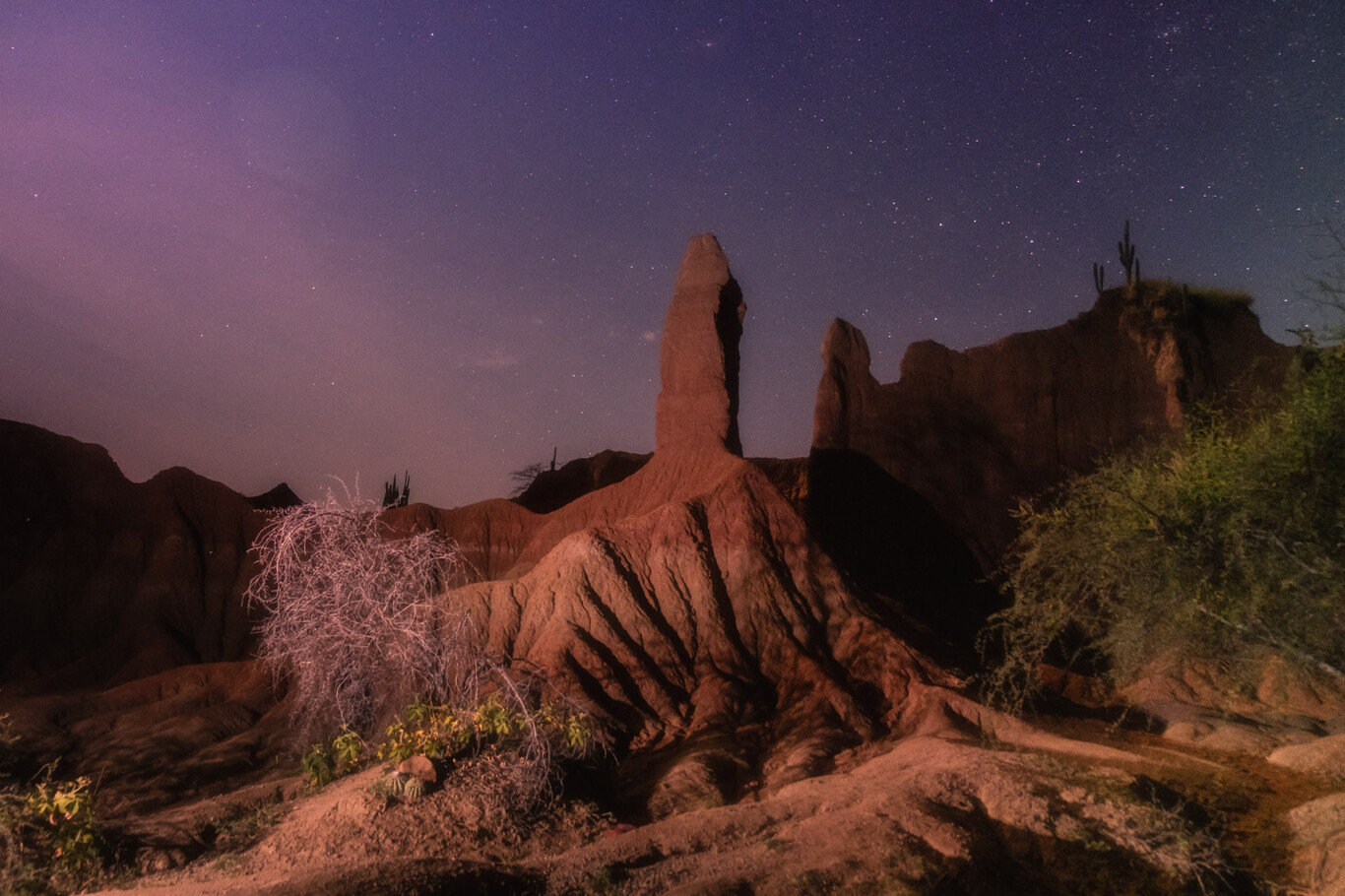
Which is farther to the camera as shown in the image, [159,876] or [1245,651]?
[1245,651]

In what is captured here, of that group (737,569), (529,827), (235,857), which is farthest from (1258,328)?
(235,857)

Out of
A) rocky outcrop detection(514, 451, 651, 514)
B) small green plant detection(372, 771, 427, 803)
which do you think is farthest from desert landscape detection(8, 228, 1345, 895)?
rocky outcrop detection(514, 451, 651, 514)

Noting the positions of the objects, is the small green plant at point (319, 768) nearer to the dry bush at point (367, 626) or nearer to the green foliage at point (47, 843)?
the dry bush at point (367, 626)

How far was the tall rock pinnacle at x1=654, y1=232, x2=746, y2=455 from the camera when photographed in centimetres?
3550

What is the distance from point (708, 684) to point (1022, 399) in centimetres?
2696

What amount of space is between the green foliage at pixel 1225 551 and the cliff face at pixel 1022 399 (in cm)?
2528

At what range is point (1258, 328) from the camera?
40656 mm

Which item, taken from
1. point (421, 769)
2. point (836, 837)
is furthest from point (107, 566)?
point (836, 837)

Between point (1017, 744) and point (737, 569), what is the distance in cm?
1191

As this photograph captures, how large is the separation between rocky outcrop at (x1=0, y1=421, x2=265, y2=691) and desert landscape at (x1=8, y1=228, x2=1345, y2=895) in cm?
17

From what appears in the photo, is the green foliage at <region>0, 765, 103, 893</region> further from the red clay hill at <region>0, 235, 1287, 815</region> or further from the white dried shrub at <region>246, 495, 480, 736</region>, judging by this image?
the red clay hill at <region>0, 235, 1287, 815</region>

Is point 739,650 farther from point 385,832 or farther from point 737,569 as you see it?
point 385,832

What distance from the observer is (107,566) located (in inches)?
1574

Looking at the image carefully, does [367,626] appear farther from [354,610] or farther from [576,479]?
[576,479]
